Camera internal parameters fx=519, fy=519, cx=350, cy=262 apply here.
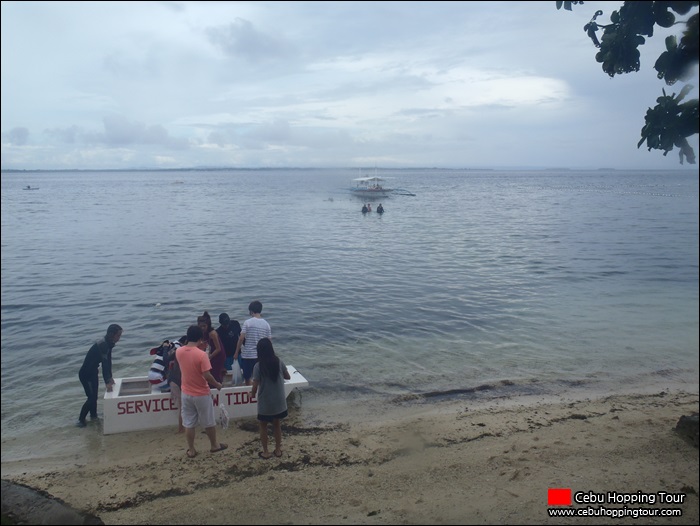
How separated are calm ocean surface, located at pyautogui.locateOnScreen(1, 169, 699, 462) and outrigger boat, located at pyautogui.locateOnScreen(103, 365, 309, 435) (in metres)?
0.41

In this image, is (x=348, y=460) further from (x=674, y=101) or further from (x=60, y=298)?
(x=60, y=298)

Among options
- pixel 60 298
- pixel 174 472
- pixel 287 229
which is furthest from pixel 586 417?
pixel 287 229

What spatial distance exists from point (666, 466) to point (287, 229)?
128 ft

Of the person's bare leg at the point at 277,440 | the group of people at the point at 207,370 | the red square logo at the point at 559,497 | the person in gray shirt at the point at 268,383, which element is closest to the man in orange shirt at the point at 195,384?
the group of people at the point at 207,370

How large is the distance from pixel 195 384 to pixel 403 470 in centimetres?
332

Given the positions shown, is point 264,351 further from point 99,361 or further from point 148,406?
point 99,361

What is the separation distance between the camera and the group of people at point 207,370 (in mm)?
7613

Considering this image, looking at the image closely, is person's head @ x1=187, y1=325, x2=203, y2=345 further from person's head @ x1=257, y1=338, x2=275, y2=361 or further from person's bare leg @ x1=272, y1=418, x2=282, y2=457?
person's bare leg @ x1=272, y1=418, x2=282, y2=457

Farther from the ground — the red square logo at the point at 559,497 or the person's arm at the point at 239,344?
the person's arm at the point at 239,344

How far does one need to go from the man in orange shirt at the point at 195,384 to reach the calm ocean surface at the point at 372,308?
2100 mm

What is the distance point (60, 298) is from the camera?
2070 centimetres

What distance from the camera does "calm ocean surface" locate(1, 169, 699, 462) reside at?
11289 mm

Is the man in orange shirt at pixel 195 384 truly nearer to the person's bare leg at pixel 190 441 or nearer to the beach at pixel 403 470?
the person's bare leg at pixel 190 441

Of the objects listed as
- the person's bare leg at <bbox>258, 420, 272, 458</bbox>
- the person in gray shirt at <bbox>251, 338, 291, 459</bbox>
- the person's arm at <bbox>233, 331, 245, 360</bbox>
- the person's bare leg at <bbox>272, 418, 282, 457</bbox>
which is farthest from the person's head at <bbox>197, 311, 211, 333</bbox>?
the person's bare leg at <bbox>272, 418, 282, 457</bbox>
